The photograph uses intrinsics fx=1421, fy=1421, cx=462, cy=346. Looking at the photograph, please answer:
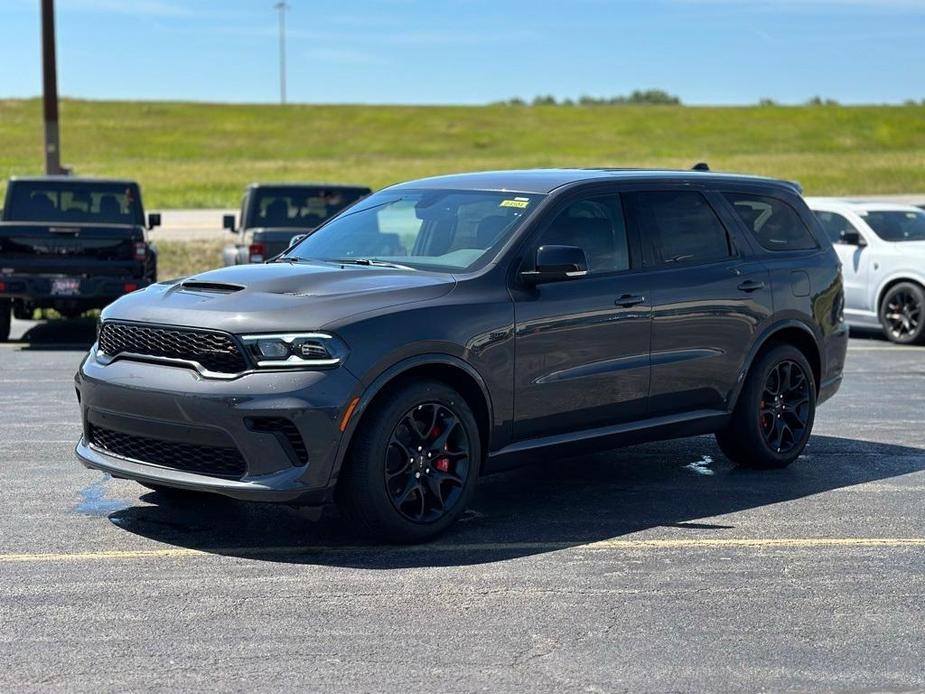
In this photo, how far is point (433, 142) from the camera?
91.9 m

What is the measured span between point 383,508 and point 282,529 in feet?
2.43

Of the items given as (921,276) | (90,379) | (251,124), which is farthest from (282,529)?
(251,124)

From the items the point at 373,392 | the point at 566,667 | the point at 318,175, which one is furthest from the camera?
the point at 318,175

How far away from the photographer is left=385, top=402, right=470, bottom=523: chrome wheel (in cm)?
658

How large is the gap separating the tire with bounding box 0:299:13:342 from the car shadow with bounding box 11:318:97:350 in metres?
0.21

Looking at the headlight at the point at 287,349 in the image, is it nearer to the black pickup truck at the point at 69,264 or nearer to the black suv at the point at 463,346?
the black suv at the point at 463,346

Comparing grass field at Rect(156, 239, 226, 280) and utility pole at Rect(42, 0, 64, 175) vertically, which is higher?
utility pole at Rect(42, 0, 64, 175)

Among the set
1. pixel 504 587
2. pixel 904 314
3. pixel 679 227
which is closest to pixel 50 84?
pixel 904 314

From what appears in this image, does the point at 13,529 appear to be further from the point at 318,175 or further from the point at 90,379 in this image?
the point at 318,175

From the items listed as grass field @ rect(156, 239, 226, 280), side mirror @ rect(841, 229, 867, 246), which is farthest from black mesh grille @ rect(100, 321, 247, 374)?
grass field @ rect(156, 239, 226, 280)

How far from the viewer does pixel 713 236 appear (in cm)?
834

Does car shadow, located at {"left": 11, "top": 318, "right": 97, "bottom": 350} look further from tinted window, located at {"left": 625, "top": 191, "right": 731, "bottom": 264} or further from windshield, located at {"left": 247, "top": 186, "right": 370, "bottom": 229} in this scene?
tinted window, located at {"left": 625, "top": 191, "right": 731, "bottom": 264}

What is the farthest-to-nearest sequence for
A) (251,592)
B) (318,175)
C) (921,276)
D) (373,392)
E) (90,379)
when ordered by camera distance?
(318,175) < (921,276) < (90,379) < (373,392) < (251,592)

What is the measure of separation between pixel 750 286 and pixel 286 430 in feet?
10.9
